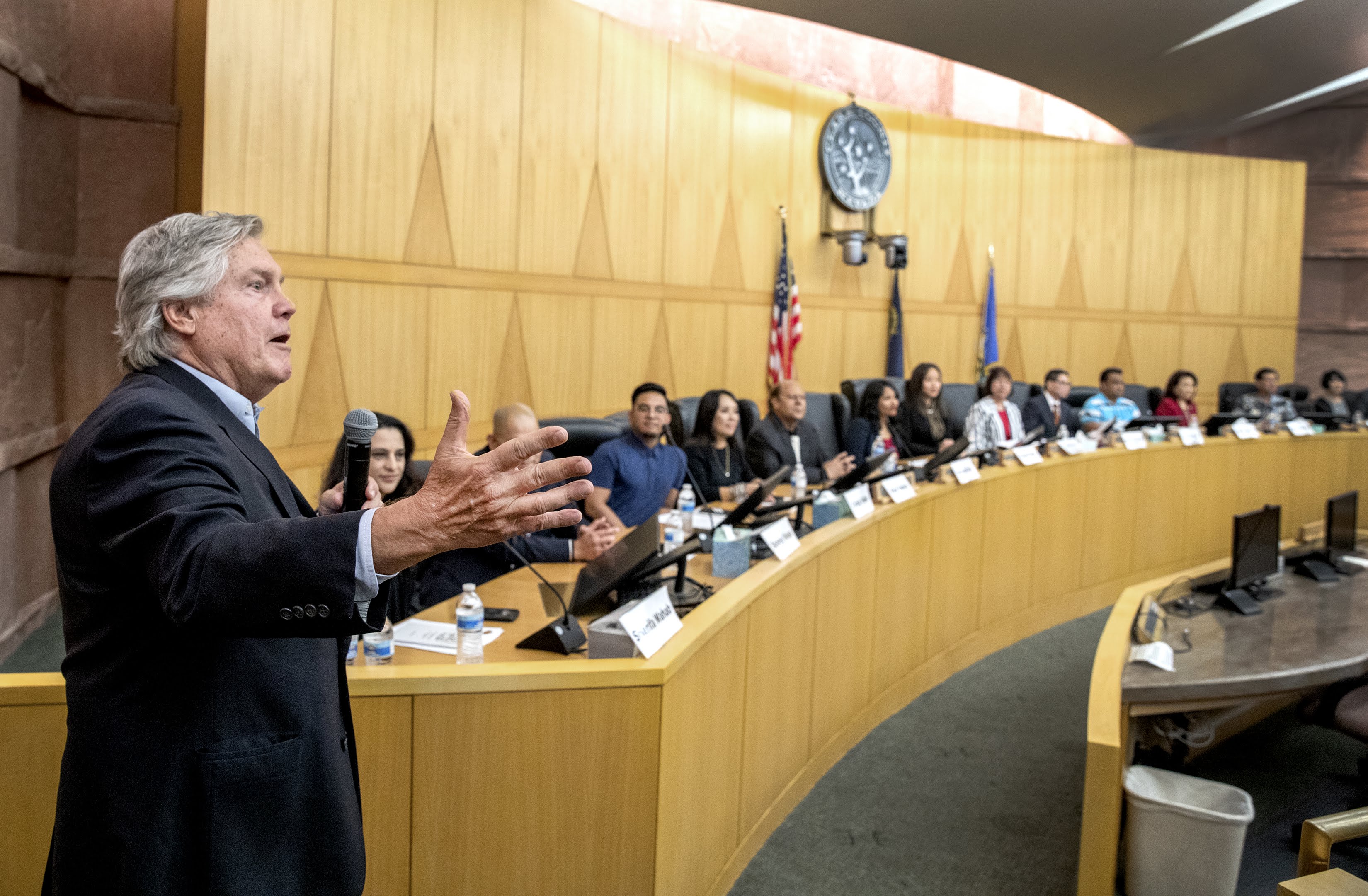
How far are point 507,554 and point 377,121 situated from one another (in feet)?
9.77

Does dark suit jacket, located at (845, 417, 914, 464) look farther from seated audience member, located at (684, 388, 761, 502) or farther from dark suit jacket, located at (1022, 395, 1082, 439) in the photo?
dark suit jacket, located at (1022, 395, 1082, 439)

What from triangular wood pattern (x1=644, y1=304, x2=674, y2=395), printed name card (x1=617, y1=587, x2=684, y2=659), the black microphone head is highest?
triangular wood pattern (x1=644, y1=304, x2=674, y2=395)

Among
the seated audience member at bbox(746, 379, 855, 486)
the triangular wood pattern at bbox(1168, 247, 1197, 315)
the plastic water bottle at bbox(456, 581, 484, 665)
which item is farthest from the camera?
the triangular wood pattern at bbox(1168, 247, 1197, 315)

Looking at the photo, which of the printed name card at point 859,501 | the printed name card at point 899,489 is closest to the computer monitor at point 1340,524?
the printed name card at point 899,489

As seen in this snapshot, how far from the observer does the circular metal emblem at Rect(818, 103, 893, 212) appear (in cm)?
851

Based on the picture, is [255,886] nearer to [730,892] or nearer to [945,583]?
[730,892]

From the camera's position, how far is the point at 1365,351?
12406mm

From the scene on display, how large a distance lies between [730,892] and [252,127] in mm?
3798

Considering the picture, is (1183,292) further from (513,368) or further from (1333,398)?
(513,368)

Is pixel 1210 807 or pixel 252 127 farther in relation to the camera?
pixel 252 127

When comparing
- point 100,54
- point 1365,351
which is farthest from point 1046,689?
point 1365,351

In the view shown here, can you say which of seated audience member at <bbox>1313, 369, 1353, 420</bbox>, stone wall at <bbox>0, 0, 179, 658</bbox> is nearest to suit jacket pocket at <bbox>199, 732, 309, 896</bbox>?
stone wall at <bbox>0, 0, 179, 658</bbox>

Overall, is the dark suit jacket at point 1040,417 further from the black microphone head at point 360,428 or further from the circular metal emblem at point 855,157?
→ the black microphone head at point 360,428

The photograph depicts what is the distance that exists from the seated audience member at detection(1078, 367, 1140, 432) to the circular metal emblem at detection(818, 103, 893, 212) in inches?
96.6
